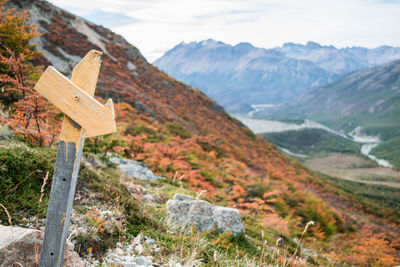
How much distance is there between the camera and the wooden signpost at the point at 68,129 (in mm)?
2082

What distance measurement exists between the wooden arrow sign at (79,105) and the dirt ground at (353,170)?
12070 centimetres

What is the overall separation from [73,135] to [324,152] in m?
190

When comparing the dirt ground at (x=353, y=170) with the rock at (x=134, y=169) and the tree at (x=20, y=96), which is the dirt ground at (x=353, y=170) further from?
the tree at (x=20, y=96)

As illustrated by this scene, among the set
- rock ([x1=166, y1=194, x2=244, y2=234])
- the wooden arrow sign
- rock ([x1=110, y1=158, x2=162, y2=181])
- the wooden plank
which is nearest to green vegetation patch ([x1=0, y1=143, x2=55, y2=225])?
the wooden plank

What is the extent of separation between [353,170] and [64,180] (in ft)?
498

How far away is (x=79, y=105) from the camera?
6.86ft

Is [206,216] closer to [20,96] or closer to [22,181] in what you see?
[22,181]

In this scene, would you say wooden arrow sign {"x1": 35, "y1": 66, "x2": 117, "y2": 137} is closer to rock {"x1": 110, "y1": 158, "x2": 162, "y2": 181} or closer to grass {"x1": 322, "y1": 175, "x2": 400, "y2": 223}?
rock {"x1": 110, "y1": 158, "x2": 162, "y2": 181}

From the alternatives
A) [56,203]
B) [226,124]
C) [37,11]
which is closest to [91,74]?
[56,203]

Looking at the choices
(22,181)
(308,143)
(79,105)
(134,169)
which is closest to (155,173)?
(134,169)

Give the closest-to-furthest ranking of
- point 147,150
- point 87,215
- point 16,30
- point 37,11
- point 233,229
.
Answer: point 87,215 → point 233,229 → point 16,30 → point 147,150 → point 37,11

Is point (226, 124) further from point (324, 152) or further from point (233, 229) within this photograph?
point (324, 152)

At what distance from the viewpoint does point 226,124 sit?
34188 mm

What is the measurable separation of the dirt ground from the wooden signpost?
121 metres
